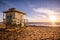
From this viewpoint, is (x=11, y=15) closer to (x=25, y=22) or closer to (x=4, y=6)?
(x=25, y=22)

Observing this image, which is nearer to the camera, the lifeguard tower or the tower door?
the lifeguard tower

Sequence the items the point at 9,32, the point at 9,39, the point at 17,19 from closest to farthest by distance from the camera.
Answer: the point at 9,39 → the point at 9,32 → the point at 17,19

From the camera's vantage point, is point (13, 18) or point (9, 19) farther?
point (9, 19)

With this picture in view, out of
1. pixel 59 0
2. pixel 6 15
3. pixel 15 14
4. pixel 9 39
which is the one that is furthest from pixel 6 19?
pixel 59 0

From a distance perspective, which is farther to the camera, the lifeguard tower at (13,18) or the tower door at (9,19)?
the tower door at (9,19)

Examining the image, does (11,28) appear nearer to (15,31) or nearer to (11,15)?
(15,31)

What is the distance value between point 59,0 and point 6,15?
6143 mm

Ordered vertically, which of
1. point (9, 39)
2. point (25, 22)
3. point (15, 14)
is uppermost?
point (15, 14)

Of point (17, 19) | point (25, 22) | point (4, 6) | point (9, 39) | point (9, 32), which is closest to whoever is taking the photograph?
point (9, 39)

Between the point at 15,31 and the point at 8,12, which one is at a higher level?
the point at 8,12

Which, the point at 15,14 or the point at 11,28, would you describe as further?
the point at 15,14

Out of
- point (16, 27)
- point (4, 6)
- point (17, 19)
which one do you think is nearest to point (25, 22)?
point (17, 19)

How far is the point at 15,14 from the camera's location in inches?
488

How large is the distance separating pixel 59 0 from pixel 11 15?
17.6 feet
